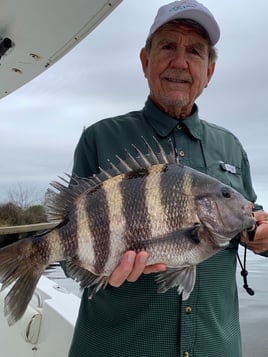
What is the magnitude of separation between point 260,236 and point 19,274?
0.89 metres

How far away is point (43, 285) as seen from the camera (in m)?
3.65

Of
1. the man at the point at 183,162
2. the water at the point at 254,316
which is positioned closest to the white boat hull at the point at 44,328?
the water at the point at 254,316

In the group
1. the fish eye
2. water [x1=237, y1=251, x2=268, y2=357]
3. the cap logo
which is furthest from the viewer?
water [x1=237, y1=251, x2=268, y2=357]

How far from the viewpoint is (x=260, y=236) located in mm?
1656

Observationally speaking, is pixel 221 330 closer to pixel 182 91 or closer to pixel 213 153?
pixel 213 153

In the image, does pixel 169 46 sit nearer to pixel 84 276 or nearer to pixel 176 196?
pixel 176 196

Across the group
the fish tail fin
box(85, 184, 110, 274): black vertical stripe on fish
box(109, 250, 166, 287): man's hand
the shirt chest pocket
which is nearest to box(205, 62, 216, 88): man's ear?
the shirt chest pocket

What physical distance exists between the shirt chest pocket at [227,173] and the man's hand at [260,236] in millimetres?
237

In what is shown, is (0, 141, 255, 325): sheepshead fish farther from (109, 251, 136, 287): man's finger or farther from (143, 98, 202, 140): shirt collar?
(143, 98, 202, 140): shirt collar

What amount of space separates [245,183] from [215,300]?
2.04 feet

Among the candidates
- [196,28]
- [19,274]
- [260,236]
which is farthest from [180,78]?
[19,274]

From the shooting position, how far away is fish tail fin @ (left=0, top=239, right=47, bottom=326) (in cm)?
143

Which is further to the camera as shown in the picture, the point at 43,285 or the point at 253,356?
the point at 253,356

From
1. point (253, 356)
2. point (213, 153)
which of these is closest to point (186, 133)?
point (213, 153)
